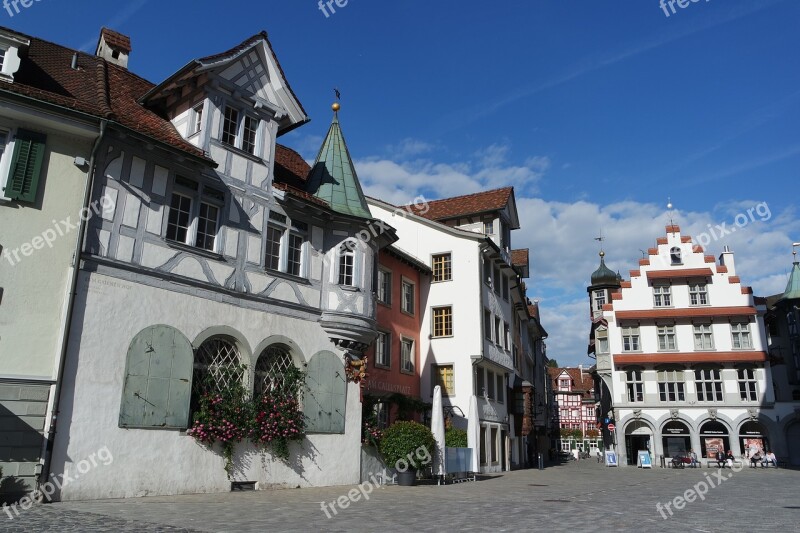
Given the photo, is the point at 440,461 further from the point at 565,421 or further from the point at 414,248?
the point at 565,421

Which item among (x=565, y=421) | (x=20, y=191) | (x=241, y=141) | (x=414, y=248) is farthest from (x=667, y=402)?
(x=565, y=421)

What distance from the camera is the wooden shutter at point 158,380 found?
14844mm

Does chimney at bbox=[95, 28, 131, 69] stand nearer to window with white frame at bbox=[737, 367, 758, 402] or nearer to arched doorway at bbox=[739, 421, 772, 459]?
window with white frame at bbox=[737, 367, 758, 402]

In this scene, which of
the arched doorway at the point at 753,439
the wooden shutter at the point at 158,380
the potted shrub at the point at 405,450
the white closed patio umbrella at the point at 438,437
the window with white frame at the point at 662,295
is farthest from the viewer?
the window with white frame at the point at 662,295

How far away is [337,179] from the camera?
22484mm

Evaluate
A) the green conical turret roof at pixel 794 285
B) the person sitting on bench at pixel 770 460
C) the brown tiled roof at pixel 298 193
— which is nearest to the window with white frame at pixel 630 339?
the person sitting on bench at pixel 770 460

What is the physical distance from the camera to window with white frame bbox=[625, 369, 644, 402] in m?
45.4

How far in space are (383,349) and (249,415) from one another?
10808 mm

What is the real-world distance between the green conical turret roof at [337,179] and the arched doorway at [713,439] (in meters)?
33.2

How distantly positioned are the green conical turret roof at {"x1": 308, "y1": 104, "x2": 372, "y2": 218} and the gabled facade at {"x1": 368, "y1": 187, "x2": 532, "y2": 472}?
10.5m

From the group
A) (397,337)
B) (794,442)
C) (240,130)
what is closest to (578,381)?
(794,442)

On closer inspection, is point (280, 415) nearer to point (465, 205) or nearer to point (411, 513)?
point (411, 513)

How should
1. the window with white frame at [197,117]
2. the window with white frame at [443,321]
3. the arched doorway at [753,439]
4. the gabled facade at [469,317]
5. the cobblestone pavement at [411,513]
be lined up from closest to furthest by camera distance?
the cobblestone pavement at [411,513] < the window with white frame at [197,117] < the gabled facade at [469,317] < the window with white frame at [443,321] < the arched doorway at [753,439]

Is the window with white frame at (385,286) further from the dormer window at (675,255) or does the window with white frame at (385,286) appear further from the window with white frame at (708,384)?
the dormer window at (675,255)
